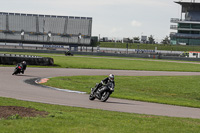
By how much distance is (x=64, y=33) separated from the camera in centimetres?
10419

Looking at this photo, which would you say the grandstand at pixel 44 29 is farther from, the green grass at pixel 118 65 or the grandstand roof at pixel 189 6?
the green grass at pixel 118 65

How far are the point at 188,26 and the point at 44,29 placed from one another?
1647 inches

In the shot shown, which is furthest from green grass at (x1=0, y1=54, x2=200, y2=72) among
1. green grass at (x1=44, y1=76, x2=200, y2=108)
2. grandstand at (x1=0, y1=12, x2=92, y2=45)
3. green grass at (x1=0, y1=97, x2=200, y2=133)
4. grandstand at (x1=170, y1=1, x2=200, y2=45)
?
grandstand at (x1=170, y1=1, x2=200, y2=45)

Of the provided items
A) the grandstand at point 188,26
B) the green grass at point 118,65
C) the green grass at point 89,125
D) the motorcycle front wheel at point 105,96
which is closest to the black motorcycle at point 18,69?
the green grass at point 118,65

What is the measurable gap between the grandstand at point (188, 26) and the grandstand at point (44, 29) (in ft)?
90.0

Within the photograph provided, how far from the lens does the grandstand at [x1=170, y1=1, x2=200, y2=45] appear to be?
11431 centimetres

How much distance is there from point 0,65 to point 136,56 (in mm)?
39045

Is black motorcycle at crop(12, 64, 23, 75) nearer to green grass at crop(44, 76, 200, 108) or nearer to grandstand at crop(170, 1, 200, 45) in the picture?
green grass at crop(44, 76, 200, 108)

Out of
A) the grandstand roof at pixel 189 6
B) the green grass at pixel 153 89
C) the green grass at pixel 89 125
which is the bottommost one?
the green grass at pixel 153 89

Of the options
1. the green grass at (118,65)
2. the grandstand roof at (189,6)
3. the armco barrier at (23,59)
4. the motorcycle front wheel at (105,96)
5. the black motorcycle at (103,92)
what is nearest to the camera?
the black motorcycle at (103,92)

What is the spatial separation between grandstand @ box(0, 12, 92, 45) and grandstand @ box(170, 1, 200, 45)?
27.4 meters

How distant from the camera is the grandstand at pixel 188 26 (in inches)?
4500

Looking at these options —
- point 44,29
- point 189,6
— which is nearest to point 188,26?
point 189,6

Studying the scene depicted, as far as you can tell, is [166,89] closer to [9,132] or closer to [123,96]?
[123,96]
